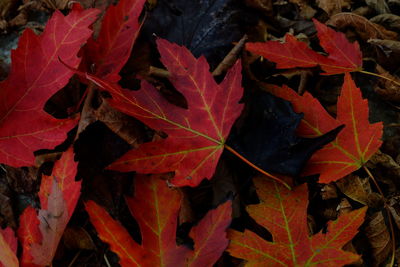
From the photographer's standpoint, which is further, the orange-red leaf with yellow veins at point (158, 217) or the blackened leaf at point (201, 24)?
the blackened leaf at point (201, 24)

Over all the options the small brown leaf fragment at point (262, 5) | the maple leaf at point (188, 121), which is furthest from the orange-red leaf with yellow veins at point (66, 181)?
the small brown leaf fragment at point (262, 5)

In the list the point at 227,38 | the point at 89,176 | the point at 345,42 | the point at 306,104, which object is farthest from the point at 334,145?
the point at 89,176

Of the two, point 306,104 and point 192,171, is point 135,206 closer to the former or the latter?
point 192,171

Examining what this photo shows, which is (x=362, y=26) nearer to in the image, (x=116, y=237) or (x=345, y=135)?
(x=345, y=135)

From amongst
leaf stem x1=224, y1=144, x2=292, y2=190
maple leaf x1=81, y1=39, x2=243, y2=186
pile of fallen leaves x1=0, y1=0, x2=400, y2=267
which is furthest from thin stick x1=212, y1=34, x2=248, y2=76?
leaf stem x1=224, y1=144, x2=292, y2=190

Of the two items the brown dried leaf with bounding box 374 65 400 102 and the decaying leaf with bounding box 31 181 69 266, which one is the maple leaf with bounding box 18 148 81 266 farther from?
the brown dried leaf with bounding box 374 65 400 102

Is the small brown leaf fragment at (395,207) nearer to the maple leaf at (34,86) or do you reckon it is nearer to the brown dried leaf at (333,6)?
the brown dried leaf at (333,6)

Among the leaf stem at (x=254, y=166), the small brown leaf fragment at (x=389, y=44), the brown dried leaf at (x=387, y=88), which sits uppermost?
the small brown leaf fragment at (x=389, y=44)
